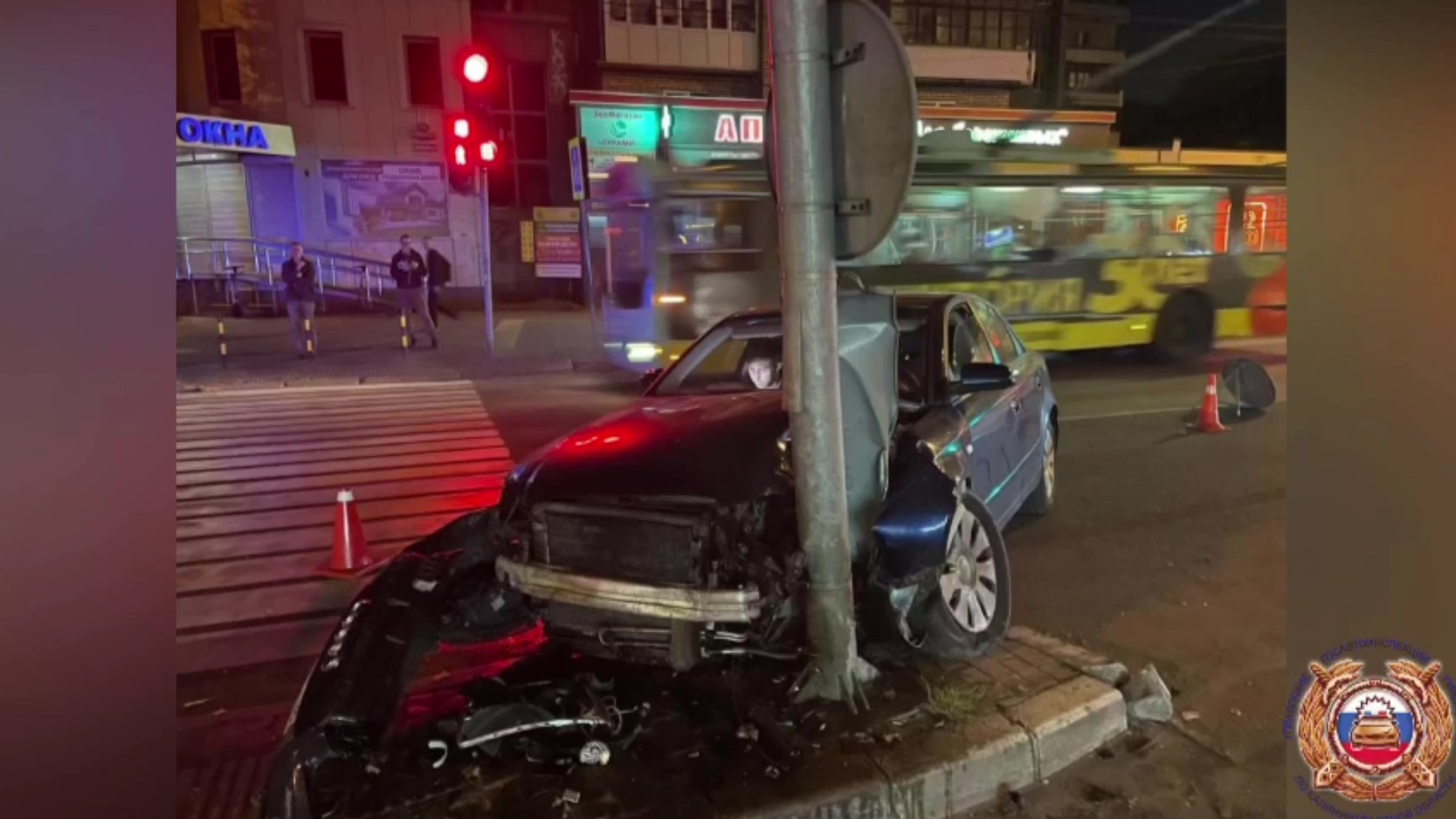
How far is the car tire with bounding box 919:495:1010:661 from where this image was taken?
4000mm

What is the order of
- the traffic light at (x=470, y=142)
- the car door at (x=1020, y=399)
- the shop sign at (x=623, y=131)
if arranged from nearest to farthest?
the car door at (x=1020, y=399), the traffic light at (x=470, y=142), the shop sign at (x=623, y=131)

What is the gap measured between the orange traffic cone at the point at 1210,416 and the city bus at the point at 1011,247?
3.83m

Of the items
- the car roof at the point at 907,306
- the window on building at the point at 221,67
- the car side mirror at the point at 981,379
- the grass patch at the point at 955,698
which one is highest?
the window on building at the point at 221,67

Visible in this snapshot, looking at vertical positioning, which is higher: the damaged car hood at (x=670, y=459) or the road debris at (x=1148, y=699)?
the damaged car hood at (x=670, y=459)

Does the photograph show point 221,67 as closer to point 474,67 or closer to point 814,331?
point 474,67

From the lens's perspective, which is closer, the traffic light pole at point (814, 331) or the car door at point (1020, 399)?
the traffic light pole at point (814, 331)

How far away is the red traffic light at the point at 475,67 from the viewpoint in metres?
12.3

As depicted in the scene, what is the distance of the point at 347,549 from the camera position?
5.77 meters

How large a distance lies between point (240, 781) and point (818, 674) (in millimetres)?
2189

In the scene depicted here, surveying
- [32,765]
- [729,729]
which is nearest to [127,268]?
[32,765]

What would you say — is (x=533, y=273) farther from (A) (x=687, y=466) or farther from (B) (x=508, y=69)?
(A) (x=687, y=466)

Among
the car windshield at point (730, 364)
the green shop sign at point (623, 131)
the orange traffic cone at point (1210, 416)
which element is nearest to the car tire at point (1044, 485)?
the car windshield at point (730, 364)

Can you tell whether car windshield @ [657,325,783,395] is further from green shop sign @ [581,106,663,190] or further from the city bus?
green shop sign @ [581,106,663,190]

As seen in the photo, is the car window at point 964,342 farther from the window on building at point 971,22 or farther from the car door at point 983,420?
the window on building at point 971,22
